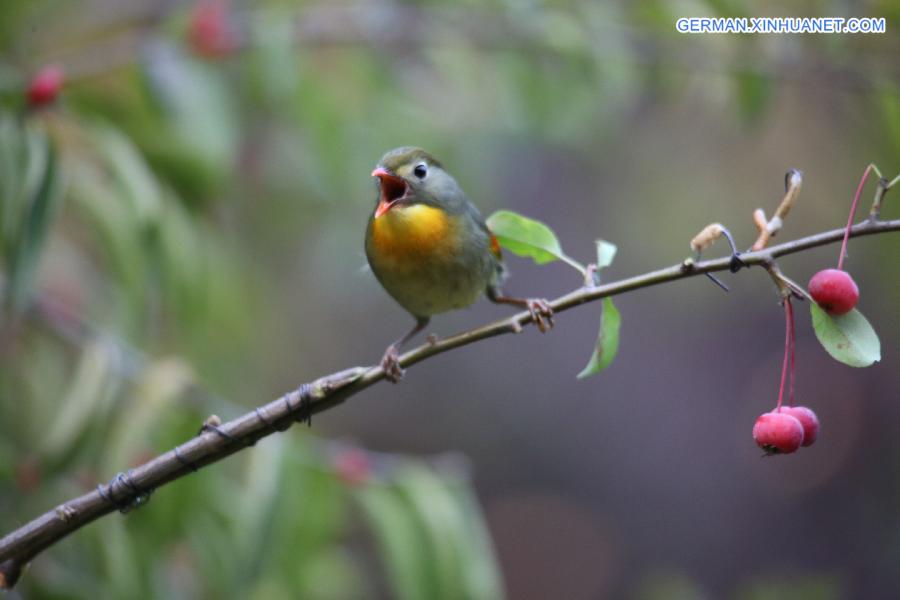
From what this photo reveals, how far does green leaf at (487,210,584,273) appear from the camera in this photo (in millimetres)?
1333

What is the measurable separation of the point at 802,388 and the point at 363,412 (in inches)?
114

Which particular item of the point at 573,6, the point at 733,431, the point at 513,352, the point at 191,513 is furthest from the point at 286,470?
the point at 513,352

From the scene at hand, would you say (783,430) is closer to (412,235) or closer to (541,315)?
(541,315)

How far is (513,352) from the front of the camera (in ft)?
19.1

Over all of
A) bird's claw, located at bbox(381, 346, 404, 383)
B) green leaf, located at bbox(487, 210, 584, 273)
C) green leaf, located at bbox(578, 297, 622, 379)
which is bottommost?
green leaf, located at bbox(578, 297, 622, 379)

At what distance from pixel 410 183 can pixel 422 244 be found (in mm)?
147

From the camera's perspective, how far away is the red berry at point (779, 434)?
112 cm

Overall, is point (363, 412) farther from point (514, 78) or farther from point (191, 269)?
Result: point (191, 269)

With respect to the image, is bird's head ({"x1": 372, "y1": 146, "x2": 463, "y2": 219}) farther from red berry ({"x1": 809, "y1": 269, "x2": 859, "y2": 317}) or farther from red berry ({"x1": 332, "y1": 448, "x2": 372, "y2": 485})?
red berry ({"x1": 809, "y1": 269, "x2": 859, "y2": 317})

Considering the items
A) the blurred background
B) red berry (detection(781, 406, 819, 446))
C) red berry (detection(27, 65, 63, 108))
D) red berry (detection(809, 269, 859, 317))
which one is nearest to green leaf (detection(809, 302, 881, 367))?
red berry (detection(809, 269, 859, 317))

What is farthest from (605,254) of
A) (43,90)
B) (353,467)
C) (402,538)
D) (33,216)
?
(43,90)

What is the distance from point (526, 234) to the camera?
1.35 m

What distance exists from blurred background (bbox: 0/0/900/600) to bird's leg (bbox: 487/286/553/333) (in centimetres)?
54

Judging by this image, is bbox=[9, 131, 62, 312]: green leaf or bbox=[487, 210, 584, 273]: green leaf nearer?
bbox=[487, 210, 584, 273]: green leaf
